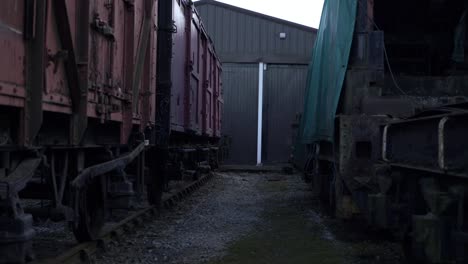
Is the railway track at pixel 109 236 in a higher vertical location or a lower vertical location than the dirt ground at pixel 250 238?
higher

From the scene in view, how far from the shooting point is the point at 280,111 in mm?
27703

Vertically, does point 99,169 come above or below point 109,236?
above

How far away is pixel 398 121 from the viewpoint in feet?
18.2

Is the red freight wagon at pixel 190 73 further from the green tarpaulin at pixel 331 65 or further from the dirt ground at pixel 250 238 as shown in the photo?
the green tarpaulin at pixel 331 65

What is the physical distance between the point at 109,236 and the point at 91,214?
53cm

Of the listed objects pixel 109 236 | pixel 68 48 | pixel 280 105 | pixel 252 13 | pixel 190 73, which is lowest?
pixel 109 236

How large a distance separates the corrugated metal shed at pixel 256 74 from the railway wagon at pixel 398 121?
15.5 meters

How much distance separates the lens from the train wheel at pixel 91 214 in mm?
6104

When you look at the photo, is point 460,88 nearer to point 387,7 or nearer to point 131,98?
point 387,7

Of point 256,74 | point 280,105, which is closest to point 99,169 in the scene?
point 256,74

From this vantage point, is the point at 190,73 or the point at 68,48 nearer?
the point at 68,48

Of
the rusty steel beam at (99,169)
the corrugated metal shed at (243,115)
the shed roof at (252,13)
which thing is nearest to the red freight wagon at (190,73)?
the rusty steel beam at (99,169)

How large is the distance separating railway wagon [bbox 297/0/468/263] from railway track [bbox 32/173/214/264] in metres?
2.75

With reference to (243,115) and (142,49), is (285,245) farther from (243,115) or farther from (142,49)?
(243,115)
